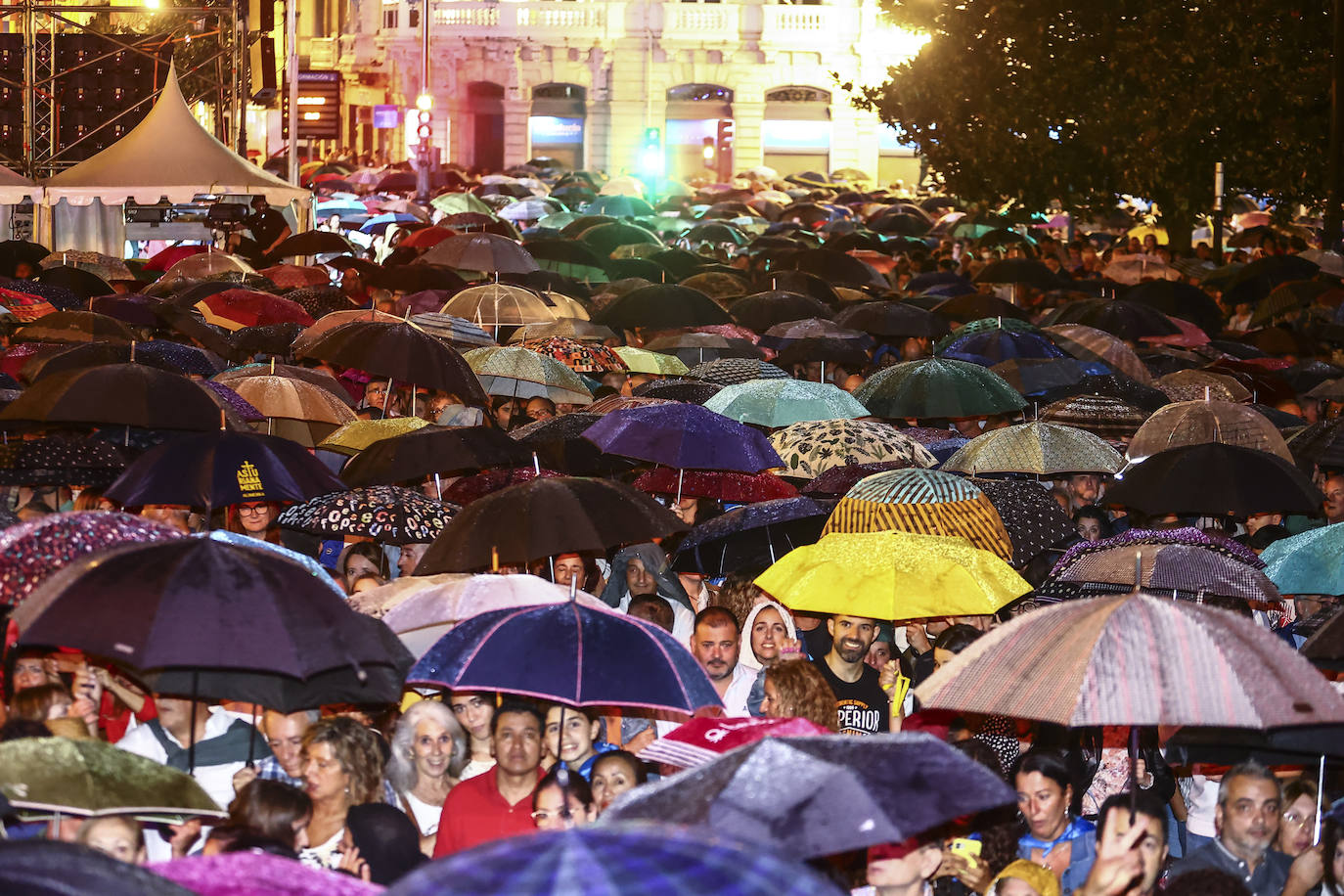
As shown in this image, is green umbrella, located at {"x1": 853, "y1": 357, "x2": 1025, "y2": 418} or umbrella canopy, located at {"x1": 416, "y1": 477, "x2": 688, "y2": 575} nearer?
umbrella canopy, located at {"x1": 416, "y1": 477, "x2": 688, "y2": 575}

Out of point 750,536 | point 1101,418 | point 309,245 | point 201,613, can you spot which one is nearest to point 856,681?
point 750,536

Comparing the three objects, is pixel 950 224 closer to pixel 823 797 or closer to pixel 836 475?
pixel 836 475

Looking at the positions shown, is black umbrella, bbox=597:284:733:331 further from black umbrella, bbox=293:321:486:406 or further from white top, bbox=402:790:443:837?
white top, bbox=402:790:443:837

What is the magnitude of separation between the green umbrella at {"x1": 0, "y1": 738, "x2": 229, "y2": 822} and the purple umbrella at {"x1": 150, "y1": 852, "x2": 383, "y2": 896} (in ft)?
2.08

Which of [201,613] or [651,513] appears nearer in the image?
[201,613]

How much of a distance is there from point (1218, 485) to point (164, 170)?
14715mm

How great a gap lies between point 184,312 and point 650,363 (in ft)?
12.3

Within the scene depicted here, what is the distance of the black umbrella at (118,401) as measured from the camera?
35.4 feet

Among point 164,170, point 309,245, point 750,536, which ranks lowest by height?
point 750,536

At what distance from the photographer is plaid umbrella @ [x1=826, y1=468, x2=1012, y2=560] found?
10.2m

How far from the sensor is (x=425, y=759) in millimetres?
7867

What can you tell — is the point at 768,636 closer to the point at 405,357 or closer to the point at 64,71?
the point at 405,357

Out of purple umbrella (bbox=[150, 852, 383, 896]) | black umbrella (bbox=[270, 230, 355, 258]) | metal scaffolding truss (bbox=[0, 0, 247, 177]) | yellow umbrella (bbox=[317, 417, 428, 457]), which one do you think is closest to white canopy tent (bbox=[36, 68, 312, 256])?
black umbrella (bbox=[270, 230, 355, 258])

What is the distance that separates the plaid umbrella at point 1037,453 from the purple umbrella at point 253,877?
7574 mm
